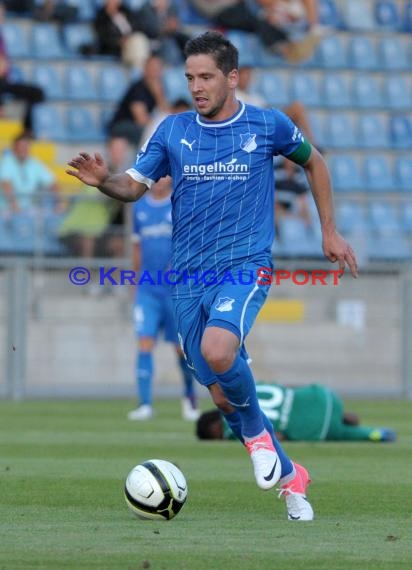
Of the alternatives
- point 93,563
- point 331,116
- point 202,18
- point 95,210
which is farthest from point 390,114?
point 93,563

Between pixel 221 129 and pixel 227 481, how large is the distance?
8.44 feet

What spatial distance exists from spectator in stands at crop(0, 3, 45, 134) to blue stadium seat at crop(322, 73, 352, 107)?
5408mm

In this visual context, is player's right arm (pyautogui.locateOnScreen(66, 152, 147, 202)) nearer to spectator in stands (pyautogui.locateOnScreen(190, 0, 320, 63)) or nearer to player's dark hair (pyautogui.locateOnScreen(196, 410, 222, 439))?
player's dark hair (pyautogui.locateOnScreen(196, 410, 222, 439))

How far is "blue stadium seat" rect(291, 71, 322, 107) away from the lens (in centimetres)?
2422

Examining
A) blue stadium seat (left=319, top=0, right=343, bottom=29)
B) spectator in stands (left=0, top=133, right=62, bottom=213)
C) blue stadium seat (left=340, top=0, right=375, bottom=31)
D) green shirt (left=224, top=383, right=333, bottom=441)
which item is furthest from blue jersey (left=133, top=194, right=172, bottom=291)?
blue stadium seat (left=340, top=0, right=375, bottom=31)

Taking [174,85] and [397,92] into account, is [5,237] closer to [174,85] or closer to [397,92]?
[174,85]

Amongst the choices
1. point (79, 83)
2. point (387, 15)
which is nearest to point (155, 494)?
point (79, 83)

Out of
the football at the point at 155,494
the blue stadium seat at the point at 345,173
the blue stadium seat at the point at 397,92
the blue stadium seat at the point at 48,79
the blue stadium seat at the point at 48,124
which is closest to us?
the football at the point at 155,494

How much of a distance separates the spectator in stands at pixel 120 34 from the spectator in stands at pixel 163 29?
0.45 ft

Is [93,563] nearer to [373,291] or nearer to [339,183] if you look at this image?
[373,291]

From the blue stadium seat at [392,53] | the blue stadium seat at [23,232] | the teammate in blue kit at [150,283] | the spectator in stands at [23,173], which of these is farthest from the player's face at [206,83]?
the blue stadium seat at [392,53]

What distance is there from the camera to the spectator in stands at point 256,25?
78.8ft

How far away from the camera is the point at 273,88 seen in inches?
945

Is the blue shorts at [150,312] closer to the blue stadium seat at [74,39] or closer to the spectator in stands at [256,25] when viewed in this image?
the blue stadium seat at [74,39]
